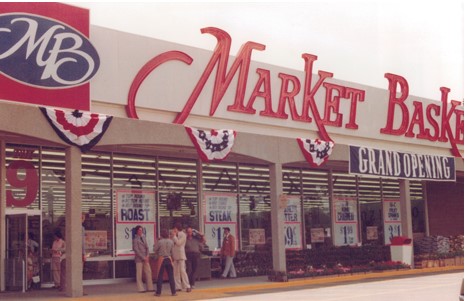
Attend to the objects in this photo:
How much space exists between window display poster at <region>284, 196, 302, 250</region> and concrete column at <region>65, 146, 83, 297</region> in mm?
11452

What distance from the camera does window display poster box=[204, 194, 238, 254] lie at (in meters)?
25.2

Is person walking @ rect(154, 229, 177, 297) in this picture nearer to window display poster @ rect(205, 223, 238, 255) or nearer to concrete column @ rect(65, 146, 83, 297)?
concrete column @ rect(65, 146, 83, 297)

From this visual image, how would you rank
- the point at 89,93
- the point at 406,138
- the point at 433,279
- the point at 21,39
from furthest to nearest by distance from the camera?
the point at 406,138, the point at 433,279, the point at 89,93, the point at 21,39

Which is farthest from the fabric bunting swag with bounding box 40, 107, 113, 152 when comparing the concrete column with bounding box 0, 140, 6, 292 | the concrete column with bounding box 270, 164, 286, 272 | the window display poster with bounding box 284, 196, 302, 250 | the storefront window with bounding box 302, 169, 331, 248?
the storefront window with bounding box 302, 169, 331, 248

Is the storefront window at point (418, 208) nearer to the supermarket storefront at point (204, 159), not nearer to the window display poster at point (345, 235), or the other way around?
the supermarket storefront at point (204, 159)

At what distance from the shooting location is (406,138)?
108ft

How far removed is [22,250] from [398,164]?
46.1ft

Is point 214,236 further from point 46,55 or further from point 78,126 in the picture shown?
point 46,55

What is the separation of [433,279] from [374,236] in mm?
9830

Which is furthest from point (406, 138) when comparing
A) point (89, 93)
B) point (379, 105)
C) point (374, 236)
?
point (89, 93)

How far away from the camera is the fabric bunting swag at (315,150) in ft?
79.9

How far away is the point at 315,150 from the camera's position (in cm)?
2456

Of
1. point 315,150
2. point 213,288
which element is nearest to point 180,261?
point 213,288

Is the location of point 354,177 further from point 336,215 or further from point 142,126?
point 142,126
